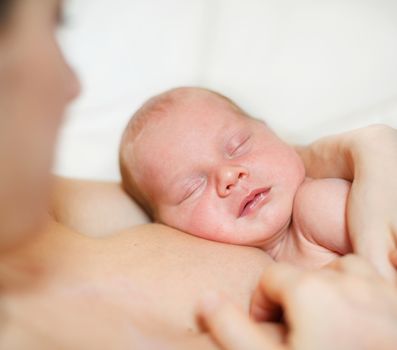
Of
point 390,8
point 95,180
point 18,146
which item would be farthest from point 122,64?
point 18,146

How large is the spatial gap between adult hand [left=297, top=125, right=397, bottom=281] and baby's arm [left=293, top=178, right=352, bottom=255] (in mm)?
58

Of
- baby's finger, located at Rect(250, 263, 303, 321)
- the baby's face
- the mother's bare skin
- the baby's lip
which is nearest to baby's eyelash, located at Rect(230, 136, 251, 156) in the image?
the baby's face

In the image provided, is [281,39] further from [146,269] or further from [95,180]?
[146,269]

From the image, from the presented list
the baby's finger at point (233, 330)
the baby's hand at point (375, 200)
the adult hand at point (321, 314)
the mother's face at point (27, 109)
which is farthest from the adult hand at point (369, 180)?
the mother's face at point (27, 109)

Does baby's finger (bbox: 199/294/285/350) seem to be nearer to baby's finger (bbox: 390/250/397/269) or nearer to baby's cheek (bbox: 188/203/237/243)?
baby's finger (bbox: 390/250/397/269)

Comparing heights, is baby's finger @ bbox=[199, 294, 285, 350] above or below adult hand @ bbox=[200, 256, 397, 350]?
below

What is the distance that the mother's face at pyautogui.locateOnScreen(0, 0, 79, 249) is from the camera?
0.66 meters

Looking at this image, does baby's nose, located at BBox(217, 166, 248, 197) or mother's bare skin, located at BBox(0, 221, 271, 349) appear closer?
mother's bare skin, located at BBox(0, 221, 271, 349)

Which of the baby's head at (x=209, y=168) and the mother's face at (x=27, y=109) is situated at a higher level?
the mother's face at (x=27, y=109)

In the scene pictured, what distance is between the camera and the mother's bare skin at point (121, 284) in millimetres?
823

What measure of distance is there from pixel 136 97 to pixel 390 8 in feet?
2.68

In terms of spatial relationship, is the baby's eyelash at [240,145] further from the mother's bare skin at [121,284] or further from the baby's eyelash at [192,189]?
the mother's bare skin at [121,284]

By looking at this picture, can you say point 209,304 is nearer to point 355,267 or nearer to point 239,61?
point 355,267

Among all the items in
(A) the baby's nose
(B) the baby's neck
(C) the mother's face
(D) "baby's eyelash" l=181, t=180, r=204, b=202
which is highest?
(C) the mother's face
